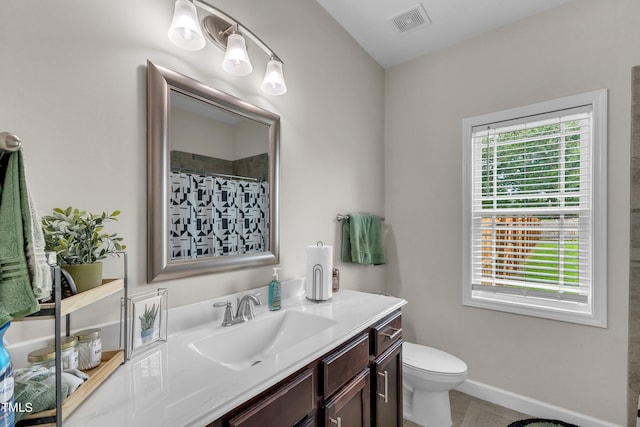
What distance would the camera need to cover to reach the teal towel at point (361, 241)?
6.86 feet

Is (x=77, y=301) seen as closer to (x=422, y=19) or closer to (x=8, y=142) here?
(x=8, y=142)

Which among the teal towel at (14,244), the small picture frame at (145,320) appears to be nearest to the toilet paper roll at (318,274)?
the small picture frame at (145,320)

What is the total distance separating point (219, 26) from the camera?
1302 mm

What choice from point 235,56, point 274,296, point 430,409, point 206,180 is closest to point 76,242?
point 206,180

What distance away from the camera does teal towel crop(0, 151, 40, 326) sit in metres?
0.49

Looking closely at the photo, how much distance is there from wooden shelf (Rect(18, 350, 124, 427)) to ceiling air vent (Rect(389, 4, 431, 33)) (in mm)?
2357

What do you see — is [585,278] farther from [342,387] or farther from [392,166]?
[342,387]

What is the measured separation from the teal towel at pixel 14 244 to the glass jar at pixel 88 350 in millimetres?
381

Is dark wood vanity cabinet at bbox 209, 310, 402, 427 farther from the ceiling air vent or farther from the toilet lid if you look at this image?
the ceiling air vent

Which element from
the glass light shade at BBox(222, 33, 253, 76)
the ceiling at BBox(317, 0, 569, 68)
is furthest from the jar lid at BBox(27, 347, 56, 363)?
the ceiling at BBox(317, 0, 569, 68)

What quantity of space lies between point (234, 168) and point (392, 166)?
1.59 m

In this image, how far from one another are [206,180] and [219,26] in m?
0.67

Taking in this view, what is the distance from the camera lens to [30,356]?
74cm

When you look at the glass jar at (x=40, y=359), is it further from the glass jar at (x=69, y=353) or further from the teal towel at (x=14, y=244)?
the teal towel at (x=14, y=244)
